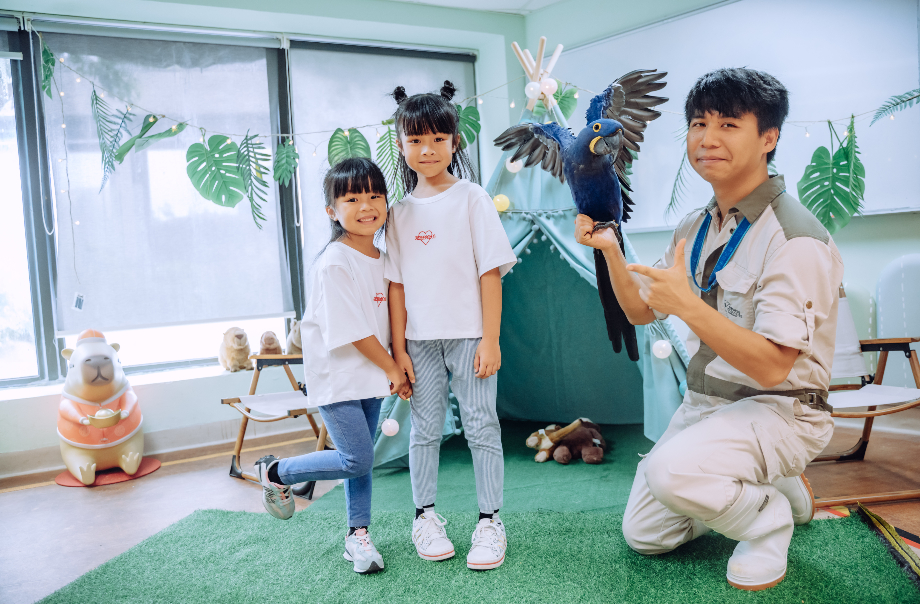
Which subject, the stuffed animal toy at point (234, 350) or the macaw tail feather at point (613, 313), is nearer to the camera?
the macaw tail feather at point (613, 313)

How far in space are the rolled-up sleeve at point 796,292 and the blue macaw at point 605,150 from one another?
29cm

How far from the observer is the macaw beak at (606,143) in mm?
1162

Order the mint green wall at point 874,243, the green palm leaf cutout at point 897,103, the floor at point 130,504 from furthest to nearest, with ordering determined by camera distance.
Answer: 1. the mint green wall at point 874,243
2. the green palm leaf cutout at point 897,103
3. the floor at point 130,504

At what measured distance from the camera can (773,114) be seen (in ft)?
4.25

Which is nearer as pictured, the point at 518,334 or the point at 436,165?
the point at 436,165

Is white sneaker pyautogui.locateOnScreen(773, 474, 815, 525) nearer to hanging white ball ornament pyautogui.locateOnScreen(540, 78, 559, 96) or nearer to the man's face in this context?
the man's face

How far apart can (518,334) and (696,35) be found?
1780 mm

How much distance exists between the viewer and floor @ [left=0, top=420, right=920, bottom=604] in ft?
5.97

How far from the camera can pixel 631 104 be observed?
141 cm

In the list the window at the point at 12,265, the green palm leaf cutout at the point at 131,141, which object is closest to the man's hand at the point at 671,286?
the green palm leaf cutout at the point at 131,141

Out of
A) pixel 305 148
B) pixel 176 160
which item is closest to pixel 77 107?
pixel 176 160

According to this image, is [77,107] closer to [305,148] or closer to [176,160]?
[176,160]

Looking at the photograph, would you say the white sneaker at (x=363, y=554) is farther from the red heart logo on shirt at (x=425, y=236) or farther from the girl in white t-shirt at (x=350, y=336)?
the red heart logo on shirt at (x=425, y=236)

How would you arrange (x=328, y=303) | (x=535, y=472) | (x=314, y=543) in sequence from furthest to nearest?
(x=535, y=472)
(x=314, y=543)
(x=328, y=303)
